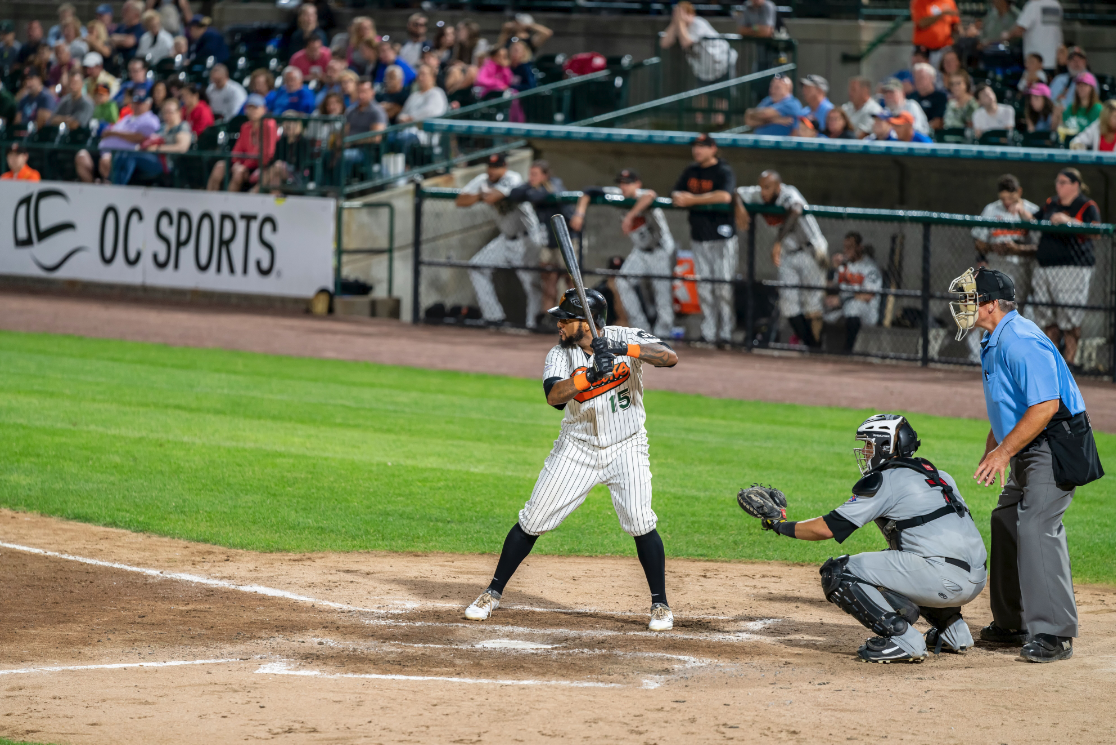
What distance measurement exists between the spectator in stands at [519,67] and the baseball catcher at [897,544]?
1593 centimetres

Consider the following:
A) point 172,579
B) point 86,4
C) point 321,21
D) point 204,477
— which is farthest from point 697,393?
point 86,4

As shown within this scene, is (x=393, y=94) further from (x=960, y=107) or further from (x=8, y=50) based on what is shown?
(x=8, y=50)

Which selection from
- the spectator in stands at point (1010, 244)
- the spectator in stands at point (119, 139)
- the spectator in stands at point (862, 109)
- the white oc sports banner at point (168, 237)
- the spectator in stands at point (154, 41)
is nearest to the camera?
the spectator in stands at point (1010, 244)

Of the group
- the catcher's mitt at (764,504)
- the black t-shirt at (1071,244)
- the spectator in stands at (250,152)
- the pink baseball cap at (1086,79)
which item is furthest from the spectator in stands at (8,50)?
the catcher's mitt at (764,504)

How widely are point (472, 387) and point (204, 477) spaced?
15.5 feet

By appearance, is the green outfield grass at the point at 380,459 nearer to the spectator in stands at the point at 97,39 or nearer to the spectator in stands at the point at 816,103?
the spectator in stands at the point at 816,103

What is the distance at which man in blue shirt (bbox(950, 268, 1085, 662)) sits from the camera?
6.51m

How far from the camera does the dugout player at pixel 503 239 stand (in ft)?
60.4

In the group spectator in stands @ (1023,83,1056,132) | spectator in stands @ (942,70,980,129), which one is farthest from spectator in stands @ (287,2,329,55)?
spectator in stands @ (1023,83,1056,132)

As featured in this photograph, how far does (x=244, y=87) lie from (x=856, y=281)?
513 inches

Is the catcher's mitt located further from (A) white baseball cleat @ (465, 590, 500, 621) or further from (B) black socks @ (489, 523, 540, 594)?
(A) white baseball cleat @ (465, 590, 500, 621)

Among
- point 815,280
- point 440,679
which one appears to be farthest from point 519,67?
point 440,679

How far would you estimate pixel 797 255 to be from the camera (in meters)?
16.7

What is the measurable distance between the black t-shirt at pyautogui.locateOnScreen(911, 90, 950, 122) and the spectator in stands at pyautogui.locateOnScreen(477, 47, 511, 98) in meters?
6.36
